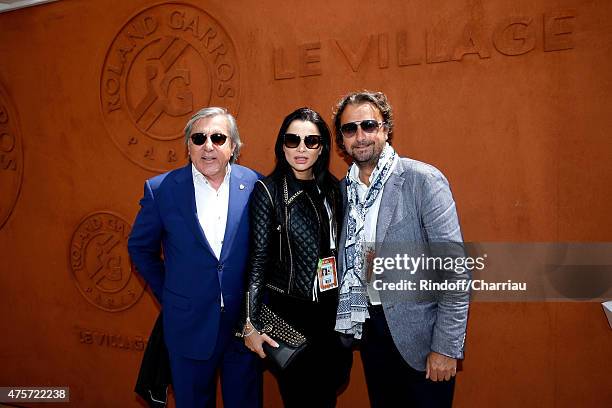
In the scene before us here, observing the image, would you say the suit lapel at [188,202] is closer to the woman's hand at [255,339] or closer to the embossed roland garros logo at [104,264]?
the woman's hand at [255,339]

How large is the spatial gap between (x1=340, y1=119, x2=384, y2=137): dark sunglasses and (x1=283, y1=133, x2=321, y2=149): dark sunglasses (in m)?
0.16

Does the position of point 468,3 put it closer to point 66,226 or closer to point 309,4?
point 309,4

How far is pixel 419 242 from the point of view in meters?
2.19

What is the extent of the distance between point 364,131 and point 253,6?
5.55ft

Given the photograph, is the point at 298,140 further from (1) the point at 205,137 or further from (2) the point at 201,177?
(2) the point at 201,177

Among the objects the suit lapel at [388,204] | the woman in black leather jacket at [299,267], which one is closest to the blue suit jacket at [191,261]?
the woman in black leather jacket at [299,267]

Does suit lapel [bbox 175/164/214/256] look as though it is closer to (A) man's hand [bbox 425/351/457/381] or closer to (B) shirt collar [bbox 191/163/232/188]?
(B) shirt collar [bbox 191/163/232/188]

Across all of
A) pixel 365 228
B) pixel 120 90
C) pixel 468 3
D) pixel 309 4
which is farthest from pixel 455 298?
pixel 120 90

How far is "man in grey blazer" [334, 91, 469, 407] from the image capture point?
6.94ft

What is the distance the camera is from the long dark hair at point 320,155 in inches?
96.6

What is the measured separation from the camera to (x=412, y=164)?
→ 224 centimetres

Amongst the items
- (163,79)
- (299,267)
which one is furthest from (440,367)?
(163,79)

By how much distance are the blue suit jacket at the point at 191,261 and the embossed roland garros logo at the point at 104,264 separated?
148 centimetres

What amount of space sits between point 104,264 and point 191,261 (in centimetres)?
202
